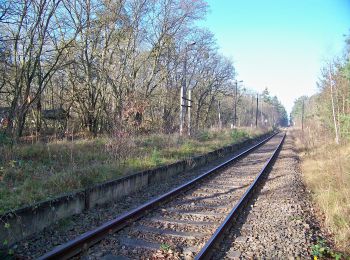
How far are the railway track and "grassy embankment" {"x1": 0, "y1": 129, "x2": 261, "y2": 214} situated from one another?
1.67 metres

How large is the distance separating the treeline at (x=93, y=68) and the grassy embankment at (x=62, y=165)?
109cm

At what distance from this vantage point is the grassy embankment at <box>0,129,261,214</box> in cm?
712

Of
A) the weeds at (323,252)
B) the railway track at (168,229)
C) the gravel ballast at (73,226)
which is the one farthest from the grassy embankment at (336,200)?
the gravel ballast at (73,226)

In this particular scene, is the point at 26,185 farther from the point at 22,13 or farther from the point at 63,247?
the point at 22,13

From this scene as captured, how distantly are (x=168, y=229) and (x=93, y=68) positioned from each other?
1513 cm

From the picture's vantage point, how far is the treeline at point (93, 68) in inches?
518

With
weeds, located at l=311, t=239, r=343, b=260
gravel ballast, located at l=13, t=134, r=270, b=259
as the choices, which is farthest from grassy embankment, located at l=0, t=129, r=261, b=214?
weeds, located at l=311, t=239, r=343, b=260

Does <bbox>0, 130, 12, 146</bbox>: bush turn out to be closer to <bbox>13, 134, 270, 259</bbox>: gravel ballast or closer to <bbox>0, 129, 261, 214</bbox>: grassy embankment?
<bbox>0, 129, 261, 214</bbox>: grassy embankment

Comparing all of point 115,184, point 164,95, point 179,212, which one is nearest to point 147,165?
point 115,184

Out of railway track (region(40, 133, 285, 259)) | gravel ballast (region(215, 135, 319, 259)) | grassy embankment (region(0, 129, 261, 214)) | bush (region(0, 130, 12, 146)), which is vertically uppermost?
bush (region(0, 130, 12, 146))

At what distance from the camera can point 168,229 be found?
6430mm

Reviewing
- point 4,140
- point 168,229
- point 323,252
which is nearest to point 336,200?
point 323,252

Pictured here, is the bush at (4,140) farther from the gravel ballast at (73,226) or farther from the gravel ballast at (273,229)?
the gravel ballast at (273,229)

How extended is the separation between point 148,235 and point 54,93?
15.5 meters
